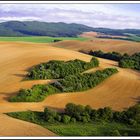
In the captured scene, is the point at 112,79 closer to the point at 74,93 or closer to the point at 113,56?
the point at 74,93

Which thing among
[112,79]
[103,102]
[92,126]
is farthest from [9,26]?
[92,126]

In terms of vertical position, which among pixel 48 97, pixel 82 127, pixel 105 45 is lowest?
pixel 82 127

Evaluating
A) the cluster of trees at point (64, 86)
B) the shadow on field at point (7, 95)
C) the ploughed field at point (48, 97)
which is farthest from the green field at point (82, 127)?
the shadow on field at point (7, 95)

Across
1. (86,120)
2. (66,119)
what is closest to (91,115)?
(86,120)

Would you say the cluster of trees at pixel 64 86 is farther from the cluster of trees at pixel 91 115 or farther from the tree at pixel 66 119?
the tree at pixel 66 119

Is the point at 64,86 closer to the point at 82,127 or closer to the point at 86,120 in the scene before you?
the point at 86,120

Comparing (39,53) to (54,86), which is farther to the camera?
(39,53)
